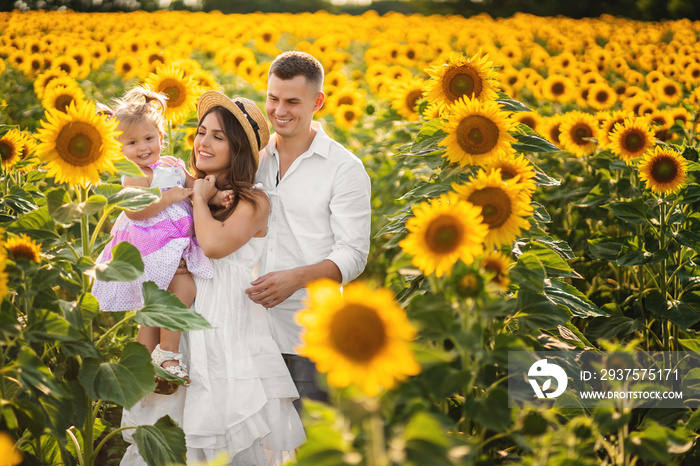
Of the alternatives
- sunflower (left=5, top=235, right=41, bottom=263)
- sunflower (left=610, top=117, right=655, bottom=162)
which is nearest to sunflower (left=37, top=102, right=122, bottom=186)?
sunflower (left=5, top=235, right=41, bottom=263)

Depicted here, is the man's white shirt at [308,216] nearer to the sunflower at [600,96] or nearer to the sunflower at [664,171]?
the sunflower at [664,171]

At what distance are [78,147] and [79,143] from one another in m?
0.01

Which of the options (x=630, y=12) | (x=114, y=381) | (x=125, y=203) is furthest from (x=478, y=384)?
(x=630, y=12)

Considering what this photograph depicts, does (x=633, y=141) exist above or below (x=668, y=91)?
below

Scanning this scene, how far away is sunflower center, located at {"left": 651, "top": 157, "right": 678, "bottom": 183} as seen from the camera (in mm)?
3020

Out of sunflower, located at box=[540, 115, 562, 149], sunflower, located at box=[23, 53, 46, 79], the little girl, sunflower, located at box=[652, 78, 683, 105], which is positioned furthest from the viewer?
sunflower, located at box=[23, 53, 46, 79]

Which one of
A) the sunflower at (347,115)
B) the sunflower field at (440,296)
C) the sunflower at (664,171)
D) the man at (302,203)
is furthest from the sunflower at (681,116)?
the sunflower at (347,115)

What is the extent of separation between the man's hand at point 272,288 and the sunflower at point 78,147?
3.17 ft

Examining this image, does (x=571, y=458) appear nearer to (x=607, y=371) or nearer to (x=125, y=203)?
(x=607, y=371)

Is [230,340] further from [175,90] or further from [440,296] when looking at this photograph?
[175,90]

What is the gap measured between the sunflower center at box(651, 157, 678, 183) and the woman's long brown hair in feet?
6.23

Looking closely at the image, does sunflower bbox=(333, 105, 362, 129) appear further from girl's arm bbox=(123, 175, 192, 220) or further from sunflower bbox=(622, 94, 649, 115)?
girl's arm bbox=(123, 175, 192, 220)

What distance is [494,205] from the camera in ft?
6.26

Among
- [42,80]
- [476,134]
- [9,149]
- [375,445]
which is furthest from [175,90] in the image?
[375,445]
